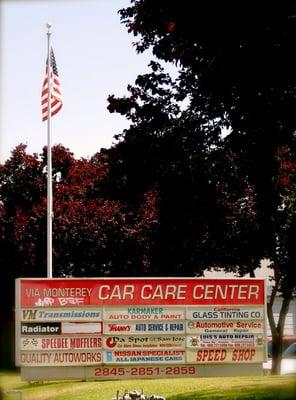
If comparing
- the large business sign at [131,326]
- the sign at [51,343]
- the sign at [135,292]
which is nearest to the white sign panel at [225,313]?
the large business sign at [131,326]

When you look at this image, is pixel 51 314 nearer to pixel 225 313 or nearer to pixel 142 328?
pixel 142 328

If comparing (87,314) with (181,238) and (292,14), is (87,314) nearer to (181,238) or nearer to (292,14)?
(292,14)

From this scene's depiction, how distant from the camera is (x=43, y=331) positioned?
16266 millimetres

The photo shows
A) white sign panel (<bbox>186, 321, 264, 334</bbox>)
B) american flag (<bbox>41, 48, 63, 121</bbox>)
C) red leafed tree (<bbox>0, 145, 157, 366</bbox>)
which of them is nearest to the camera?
white sign panel (<bbox>186, 321, 264, 334</bbox>)

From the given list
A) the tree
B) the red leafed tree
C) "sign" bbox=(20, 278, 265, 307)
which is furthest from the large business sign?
the red leafed tree

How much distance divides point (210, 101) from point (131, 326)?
18.6 ft

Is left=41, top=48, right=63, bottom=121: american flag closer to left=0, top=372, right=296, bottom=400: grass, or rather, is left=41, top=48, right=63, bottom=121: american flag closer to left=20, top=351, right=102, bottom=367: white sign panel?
left=0, top=372, right=296, bottom=400: grass

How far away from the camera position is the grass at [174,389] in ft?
57.7

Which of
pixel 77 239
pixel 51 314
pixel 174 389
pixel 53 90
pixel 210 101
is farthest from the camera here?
pixel 77 239

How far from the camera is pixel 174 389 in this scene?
20.7 m

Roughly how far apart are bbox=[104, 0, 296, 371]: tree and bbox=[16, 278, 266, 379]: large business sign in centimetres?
392

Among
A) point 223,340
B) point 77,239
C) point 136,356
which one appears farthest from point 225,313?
point 77,239

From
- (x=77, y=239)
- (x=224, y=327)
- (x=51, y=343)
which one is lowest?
(x=51, y=343)

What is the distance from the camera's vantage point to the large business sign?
53.3 feet
